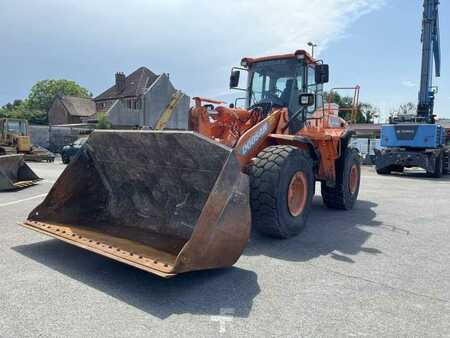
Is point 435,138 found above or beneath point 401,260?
above

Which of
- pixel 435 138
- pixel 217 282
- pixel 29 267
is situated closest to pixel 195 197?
pixel 217 282

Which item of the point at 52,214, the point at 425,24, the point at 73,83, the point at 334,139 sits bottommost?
the point at 52,214

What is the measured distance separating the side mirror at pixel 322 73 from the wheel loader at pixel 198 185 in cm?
2

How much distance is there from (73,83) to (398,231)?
78796mm

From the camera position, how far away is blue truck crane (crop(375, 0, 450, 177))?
53.0 ft

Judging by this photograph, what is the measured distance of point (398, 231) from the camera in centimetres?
629

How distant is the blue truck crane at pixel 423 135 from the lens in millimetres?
16156

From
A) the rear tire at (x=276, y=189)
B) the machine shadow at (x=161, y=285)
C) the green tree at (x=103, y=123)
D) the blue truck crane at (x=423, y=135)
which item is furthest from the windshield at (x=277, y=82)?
the green tree at (x=103, y=123)

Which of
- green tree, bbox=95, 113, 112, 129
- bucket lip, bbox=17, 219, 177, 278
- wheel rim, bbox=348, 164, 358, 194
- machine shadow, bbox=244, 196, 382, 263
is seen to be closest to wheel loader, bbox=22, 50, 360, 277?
bucket lip, bbox=17, 219, 177, 278

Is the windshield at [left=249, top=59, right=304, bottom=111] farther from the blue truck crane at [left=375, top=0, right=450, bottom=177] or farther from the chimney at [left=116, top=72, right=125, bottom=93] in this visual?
the chimney at [left=116, top=72, right=125, bottom=93]

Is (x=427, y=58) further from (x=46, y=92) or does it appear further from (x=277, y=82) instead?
(x=46, y=92)

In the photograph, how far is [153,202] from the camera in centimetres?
512

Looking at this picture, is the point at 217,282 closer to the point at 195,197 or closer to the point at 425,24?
the point at 195,197

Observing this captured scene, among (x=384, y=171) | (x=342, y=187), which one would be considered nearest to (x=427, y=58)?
(x=384, y=171)
